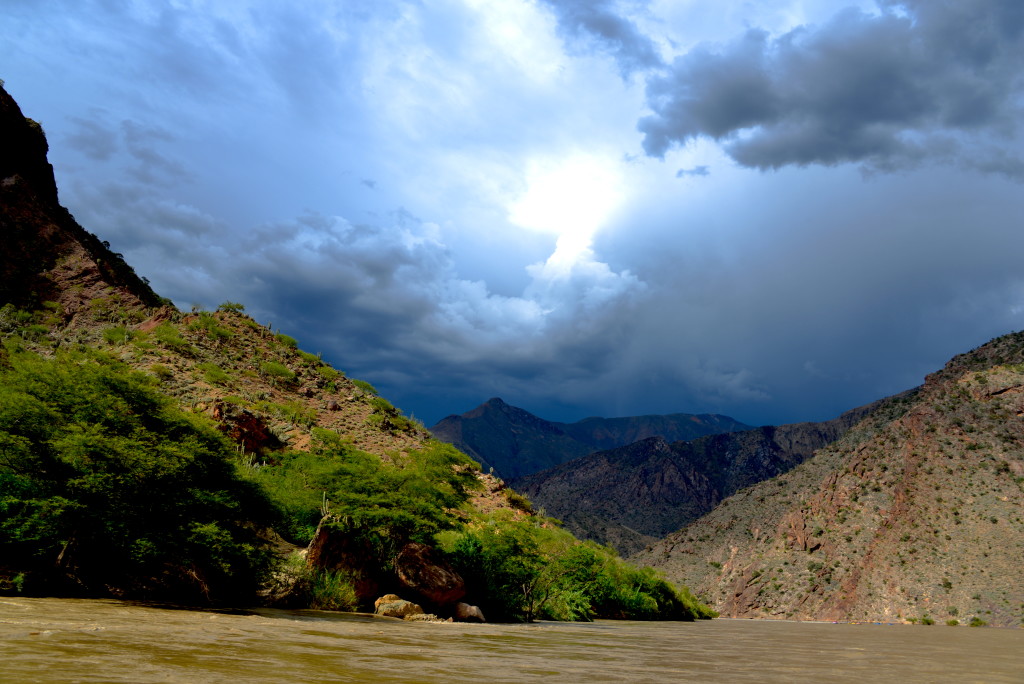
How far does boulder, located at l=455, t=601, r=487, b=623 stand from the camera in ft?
105

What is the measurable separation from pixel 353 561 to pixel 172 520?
962 cm

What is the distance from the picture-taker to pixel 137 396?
77.6ft

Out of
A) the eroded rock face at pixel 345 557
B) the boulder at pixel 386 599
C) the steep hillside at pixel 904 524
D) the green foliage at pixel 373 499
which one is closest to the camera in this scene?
the eroded rock face at pixel 345 557

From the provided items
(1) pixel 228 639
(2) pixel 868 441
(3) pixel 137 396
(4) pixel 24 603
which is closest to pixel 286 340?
(3) pixel 137 396

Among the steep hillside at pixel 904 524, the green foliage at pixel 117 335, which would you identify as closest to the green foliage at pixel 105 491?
the green foliage at pixel 117 335

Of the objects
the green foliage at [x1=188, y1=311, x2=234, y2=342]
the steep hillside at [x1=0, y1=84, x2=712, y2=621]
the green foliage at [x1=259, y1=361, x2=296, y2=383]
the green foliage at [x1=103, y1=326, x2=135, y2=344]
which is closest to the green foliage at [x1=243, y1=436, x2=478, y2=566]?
the steep hillside at [x1=0, y1=84, x2=712, y2=621]

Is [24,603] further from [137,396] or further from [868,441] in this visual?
[868,441]

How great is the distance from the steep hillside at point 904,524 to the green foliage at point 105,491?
8976cm

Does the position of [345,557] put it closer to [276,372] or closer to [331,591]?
[331,591]

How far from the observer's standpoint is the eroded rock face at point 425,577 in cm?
3106

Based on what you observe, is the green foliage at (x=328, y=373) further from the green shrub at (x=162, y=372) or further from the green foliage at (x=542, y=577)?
the green foliage at (x=542, y=577)

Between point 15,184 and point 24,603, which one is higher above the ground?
point 15,184

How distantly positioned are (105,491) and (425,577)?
1535cm

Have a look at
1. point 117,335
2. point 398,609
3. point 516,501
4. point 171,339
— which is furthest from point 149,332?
point 398,609
